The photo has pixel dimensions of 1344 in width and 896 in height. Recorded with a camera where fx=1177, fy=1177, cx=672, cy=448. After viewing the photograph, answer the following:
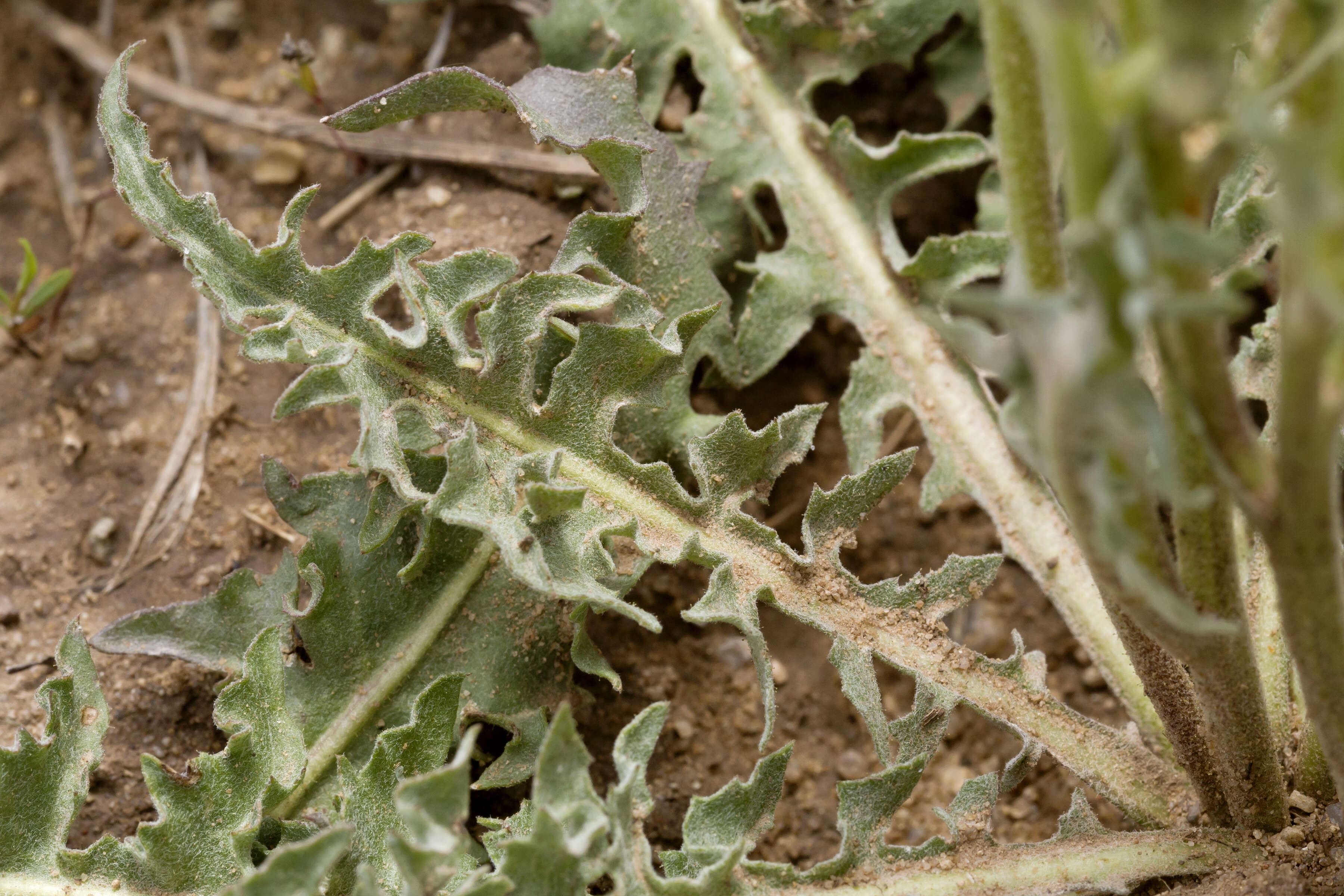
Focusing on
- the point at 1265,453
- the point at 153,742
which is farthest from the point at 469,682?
the point at 1265,453

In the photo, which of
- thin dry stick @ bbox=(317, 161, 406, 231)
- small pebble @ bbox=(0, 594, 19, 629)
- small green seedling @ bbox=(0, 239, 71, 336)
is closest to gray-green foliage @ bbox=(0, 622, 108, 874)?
small pebble @ bbox=(0, 594, 19, 629)

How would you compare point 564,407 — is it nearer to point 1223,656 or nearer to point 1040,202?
point 1040,202

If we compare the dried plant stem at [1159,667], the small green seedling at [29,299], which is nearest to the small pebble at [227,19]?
the small green seedling at [29,299]

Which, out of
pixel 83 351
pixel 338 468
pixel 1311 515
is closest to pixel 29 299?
pixel 83 351

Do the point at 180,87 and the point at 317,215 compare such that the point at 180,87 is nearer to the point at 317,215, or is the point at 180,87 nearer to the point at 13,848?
the point at 317,215

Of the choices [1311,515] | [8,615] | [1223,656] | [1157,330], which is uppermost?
[1157,330]

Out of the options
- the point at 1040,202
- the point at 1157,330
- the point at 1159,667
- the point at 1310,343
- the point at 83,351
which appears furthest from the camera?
the point at 83,351

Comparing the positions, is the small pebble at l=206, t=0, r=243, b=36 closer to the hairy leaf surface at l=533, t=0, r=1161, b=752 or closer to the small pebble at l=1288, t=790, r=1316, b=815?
the hairy leaf surface at l=533, t=0, r=1161, b=752

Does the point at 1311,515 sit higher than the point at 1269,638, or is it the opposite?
the point at 1311,515
